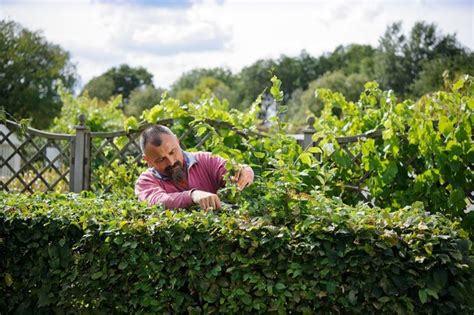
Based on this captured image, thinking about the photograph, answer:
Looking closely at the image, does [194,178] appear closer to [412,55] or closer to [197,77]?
[412,55]

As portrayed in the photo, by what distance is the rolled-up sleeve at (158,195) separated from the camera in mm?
3598

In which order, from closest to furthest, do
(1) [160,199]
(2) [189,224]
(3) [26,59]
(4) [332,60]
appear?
1. (2) [189,224]
2. (1) [160,199]
3. (3) [26,59]
4. (4) [332,60]

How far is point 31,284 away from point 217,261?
1.11m

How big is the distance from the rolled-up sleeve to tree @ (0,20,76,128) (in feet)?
111

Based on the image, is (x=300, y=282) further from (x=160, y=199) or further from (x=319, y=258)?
(x=160, y=199)

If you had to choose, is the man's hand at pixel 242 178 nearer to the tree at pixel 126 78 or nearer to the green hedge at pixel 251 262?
the green hedge at pixel 251 262

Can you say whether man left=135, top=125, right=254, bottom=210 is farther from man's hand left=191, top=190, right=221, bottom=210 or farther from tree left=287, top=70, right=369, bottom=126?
tree left=287, top=70, right=369, bottom=126

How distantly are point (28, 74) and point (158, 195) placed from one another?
35972mm

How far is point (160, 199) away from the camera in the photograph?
3697 millimetres

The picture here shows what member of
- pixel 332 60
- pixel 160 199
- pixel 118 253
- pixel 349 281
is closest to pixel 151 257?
pixel 118 253

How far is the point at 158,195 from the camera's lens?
12.3 feet

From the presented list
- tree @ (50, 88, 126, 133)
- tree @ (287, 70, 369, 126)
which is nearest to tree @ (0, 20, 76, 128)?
tree @ (287, 70, 369, 126)

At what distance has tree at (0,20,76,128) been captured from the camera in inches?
1448

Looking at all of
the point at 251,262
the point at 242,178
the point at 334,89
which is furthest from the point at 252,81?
the point at 251,262
